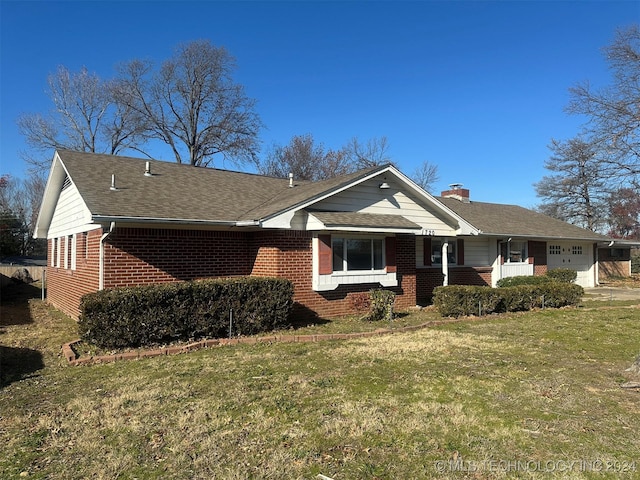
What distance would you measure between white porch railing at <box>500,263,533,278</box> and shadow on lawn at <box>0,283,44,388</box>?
16.6m

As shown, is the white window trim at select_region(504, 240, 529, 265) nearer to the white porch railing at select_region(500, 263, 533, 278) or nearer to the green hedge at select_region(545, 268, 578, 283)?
the white porch railing at select_region(500, 263, 533, 278)

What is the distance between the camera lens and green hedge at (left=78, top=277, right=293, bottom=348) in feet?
25.4

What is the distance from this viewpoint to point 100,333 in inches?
302

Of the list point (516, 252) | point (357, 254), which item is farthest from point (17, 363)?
point (516, 252)

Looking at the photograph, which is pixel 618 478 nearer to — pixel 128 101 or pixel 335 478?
pixel 335 478

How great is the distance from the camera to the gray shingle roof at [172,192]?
989cm

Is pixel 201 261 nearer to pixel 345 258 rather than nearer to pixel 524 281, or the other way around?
pixel 345 258

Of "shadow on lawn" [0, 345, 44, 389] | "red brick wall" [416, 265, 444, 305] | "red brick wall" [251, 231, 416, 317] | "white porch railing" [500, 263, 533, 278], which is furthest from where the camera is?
"white porch railing" [500, 263, 533, 278]

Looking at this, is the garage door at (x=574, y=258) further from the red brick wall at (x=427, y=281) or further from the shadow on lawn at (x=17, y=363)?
the shadow on lawn at (x=17, y=363)

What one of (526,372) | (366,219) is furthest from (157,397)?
(366,219)

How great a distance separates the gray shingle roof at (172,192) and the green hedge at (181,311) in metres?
1.88

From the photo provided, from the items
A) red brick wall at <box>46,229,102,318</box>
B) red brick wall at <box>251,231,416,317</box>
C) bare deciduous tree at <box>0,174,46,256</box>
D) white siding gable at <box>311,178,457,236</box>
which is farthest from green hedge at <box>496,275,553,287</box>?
bare deciduous tree at <box>0,174,46,256</box>

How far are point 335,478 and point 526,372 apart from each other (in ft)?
13.4

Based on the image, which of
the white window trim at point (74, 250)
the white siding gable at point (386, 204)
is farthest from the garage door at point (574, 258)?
the white window trim at point (74, 250)
